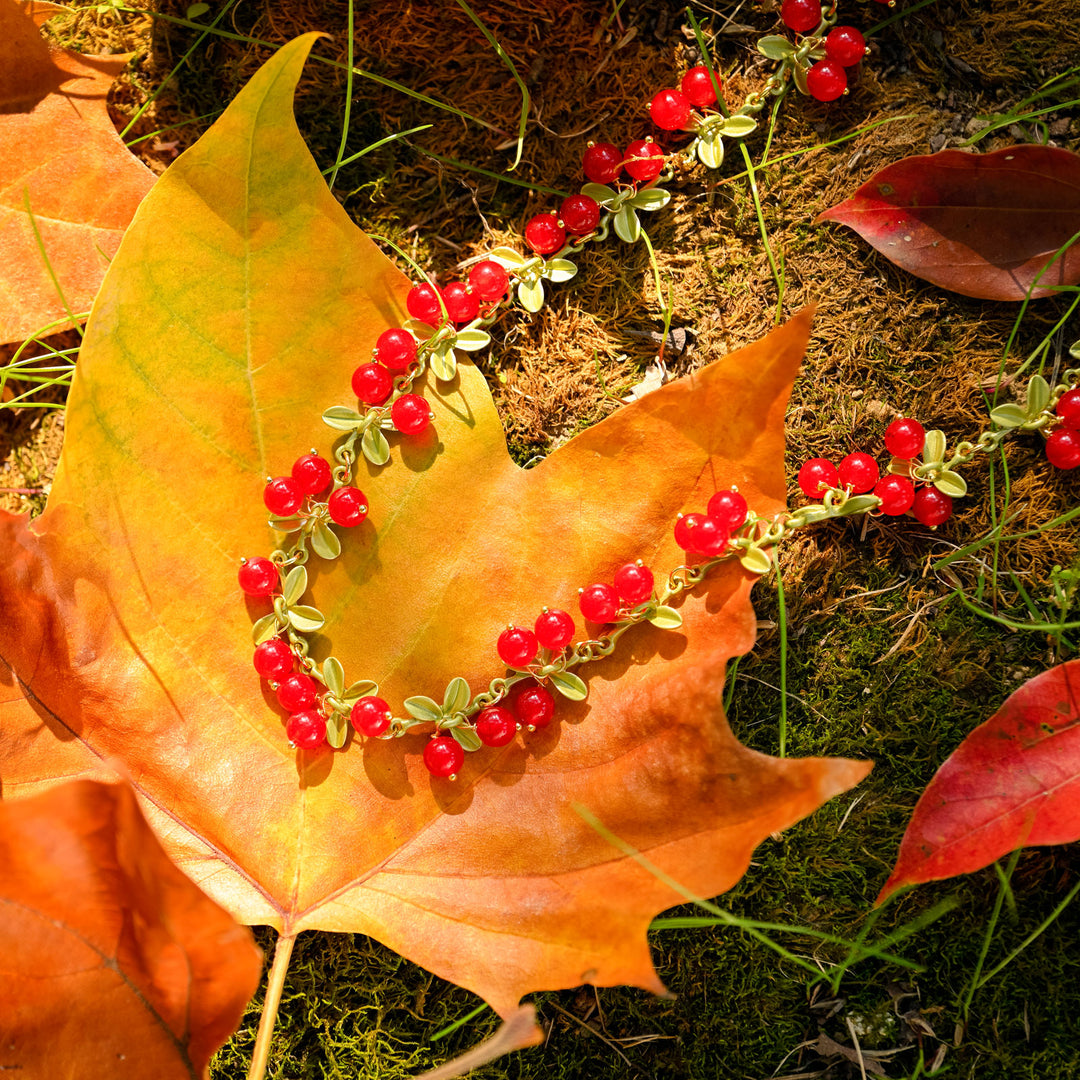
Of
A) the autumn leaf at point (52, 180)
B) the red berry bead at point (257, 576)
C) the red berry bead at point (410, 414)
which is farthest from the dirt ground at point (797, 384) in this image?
the red berry bead at point (257, 576)

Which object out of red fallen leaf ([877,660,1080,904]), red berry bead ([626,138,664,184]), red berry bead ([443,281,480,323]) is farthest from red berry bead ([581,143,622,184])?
red fallen leaf ([877,660,1080,904])

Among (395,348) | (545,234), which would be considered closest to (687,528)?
(395,348)

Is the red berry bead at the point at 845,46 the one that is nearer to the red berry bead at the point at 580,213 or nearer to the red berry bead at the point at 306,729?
the red berry bead at the point at 580,213

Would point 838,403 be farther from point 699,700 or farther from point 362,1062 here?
point 362,1062

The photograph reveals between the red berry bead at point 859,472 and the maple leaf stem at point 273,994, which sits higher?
the red berry bead at point 859,472

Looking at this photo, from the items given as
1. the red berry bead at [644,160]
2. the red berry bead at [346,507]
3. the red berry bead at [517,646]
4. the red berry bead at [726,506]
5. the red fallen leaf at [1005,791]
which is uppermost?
the red berry bead at [644,160]

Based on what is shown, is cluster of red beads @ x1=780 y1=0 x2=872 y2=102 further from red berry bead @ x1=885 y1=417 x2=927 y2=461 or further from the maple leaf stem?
the maple leaf stem

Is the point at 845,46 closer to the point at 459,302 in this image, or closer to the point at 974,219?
the point at 974,219
